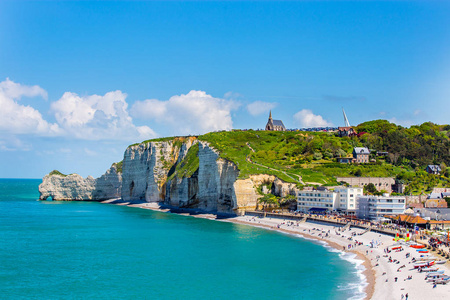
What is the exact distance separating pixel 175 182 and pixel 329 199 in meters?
54.1

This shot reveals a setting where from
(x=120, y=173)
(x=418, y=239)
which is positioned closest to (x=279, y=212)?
(x=418, y=239)

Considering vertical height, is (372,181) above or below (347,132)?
below

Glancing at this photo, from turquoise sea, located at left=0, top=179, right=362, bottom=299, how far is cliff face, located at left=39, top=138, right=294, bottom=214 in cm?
1884

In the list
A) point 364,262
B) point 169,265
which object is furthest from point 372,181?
point 169,265

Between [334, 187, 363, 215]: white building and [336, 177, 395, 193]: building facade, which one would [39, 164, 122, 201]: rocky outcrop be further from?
[334, 187, 363, 215]: white building

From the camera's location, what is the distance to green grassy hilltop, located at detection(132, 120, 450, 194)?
106812mm

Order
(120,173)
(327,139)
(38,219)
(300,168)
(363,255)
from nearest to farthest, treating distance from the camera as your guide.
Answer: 1. (363,255)
2. (38,219)
3. (300,168)
4. (327,139)
5. (120,173)

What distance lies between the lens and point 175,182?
12769 centimetres

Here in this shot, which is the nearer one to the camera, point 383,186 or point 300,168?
point 383,186

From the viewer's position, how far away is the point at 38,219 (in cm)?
10050

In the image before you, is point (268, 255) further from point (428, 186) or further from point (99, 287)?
point (428, 186)

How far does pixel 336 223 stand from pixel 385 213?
1025cm

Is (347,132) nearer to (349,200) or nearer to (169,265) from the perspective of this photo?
(349,200)

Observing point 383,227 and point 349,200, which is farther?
point 349,200
